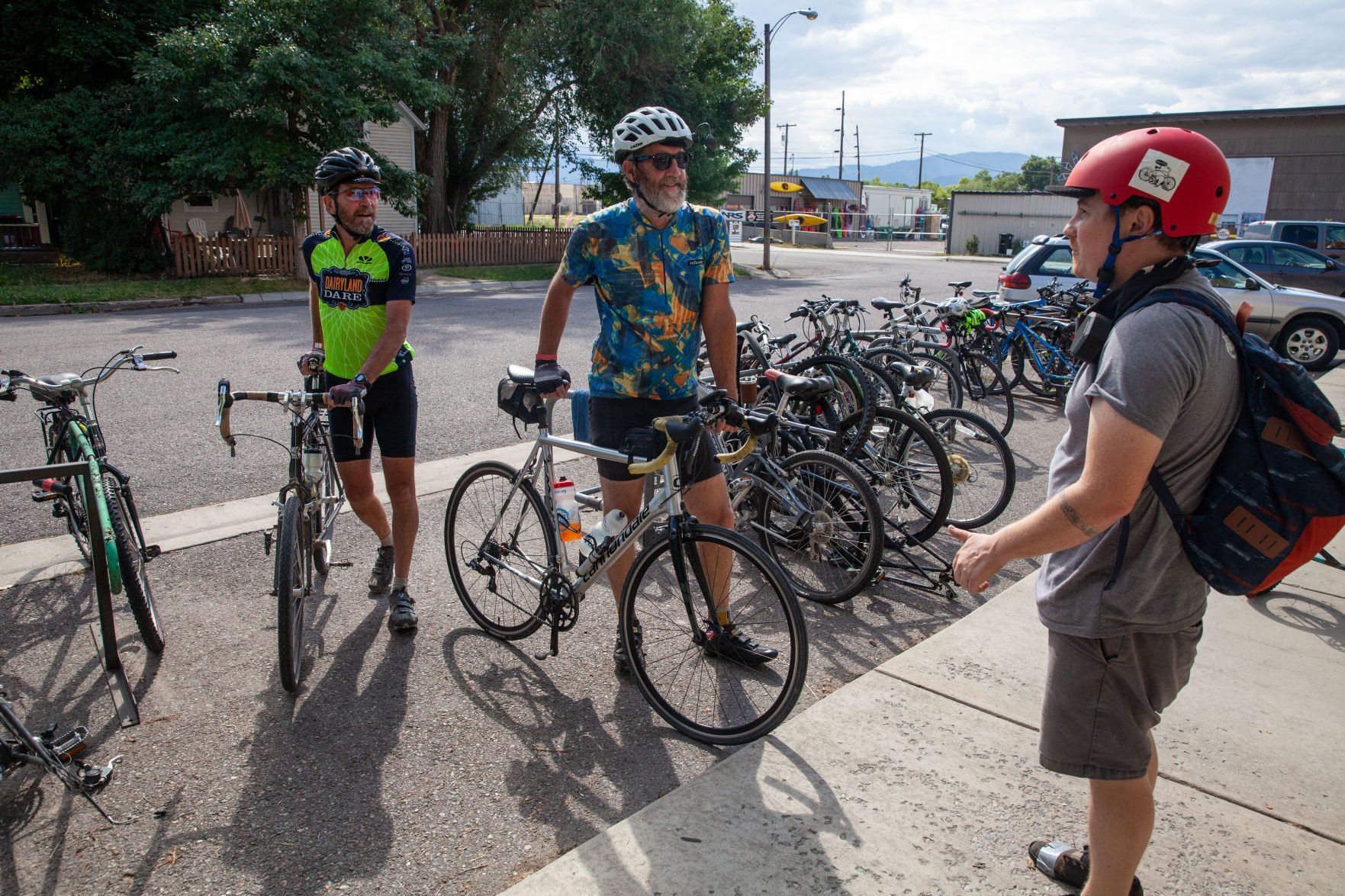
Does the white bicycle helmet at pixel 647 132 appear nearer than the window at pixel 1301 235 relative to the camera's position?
Yes

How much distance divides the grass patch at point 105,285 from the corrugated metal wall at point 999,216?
3335 centimetres

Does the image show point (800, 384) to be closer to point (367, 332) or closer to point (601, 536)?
point (601, 536)

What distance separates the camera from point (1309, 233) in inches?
651

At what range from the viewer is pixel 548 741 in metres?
3.08

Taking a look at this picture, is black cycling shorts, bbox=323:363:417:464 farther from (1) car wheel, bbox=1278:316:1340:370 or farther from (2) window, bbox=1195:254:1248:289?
(1) car wheel, bbox=1278:316:1340:370

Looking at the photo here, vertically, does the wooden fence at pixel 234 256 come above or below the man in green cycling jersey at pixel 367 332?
above

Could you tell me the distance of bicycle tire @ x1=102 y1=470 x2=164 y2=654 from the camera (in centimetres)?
325

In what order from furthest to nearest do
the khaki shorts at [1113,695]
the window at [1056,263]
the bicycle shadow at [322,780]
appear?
the window at [1056,263] → the bicycle shadow at [322,780] → the khaki shorts at [1113,695]

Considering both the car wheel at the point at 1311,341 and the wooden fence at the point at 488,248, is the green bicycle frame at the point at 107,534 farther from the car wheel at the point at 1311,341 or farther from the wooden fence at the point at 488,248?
the wooden fence at the point at 488,248

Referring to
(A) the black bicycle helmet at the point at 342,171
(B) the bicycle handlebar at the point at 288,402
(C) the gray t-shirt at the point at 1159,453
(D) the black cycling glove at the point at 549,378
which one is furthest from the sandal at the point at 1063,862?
(A) the black bicycle helmet at the point at 342,171

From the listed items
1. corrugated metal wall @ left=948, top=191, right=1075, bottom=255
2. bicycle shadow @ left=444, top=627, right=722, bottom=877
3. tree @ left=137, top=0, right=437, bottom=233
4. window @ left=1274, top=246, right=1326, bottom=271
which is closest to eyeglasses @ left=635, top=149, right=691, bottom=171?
bicycle shadow @ left=444, top=627, right=722, bottom=877

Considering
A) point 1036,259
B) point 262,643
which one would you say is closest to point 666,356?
point 262,643

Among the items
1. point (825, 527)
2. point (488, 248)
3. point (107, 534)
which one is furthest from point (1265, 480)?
point (488, 248)

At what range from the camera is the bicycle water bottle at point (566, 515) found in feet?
11.4
